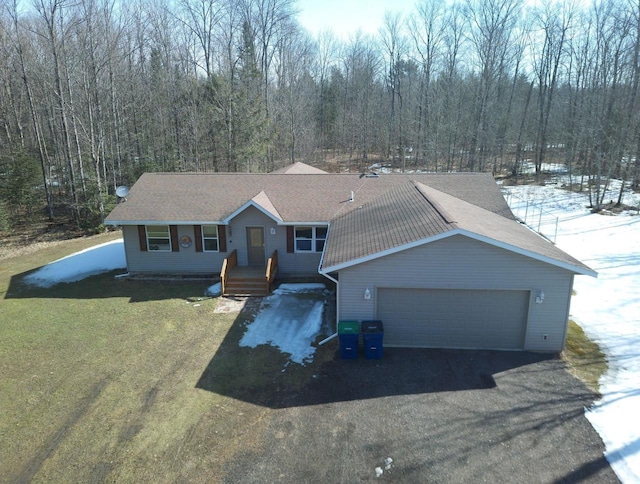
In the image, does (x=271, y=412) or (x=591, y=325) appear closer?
(x=271, y=412)

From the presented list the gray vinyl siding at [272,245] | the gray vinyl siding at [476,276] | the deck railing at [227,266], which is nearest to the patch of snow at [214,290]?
the deck railing at [227,266]

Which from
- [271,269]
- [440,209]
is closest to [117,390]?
[271,269]

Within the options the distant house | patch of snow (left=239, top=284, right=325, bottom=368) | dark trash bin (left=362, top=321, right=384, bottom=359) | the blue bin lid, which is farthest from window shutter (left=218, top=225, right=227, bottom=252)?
dark trash bin (left=362, top=321, right=384, bottom=359)

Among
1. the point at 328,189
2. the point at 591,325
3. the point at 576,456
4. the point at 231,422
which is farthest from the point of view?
the point at 328,189

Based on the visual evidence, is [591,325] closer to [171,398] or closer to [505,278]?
[505,278]

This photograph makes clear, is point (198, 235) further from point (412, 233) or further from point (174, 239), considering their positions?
point (412, 233)

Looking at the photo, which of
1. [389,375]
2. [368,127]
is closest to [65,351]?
[389,375]

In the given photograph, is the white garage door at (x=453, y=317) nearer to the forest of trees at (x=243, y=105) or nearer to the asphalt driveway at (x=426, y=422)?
the asphalt driveway at (x=426, y=422)
